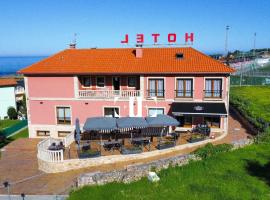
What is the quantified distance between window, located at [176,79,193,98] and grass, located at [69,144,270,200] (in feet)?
30.0

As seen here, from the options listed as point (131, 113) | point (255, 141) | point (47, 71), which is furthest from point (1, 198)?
point (255, 141)

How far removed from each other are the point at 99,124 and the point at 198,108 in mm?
10631

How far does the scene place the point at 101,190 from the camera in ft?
62.2

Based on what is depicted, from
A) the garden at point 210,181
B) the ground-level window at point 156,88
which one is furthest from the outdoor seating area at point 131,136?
the ground-level window at point 156,88

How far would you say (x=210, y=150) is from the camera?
24297 mm

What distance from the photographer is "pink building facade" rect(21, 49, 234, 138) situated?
30234 millimetres

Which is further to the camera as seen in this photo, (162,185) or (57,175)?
(57,175)

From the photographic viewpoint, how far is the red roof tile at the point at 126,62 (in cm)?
3072

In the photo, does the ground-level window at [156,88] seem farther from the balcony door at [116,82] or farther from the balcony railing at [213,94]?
the balcony railing at [213,94]

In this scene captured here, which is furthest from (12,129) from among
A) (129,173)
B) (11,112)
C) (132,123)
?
(129,173)

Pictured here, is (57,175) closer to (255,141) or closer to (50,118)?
(50,118)

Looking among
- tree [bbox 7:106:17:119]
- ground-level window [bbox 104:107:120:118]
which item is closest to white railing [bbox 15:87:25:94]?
tree [bbox 7:106:17:119]

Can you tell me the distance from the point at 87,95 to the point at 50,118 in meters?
5.41

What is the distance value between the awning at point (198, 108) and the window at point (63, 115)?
12.3m
